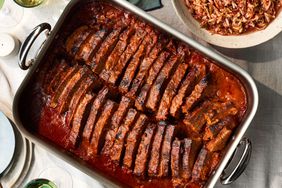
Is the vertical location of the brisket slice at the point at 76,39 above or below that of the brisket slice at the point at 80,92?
above

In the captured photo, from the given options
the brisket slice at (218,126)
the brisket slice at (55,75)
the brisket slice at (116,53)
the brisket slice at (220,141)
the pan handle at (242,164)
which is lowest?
the pan handle at (242,164)

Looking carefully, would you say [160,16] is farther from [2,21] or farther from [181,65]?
[2,21]

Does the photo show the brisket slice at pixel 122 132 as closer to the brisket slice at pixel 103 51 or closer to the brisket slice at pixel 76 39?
the brisket slice at pixel 103 51

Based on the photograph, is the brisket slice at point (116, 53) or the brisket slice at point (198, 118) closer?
the brisket slice at point (198, 118)

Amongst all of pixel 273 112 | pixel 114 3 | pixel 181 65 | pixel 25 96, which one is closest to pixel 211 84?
pixel 181 65

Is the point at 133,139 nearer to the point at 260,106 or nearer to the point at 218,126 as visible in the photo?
the point at 218,126

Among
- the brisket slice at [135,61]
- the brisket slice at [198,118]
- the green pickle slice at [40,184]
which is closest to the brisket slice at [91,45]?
the brisket slice at [135,61]
